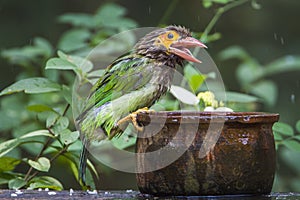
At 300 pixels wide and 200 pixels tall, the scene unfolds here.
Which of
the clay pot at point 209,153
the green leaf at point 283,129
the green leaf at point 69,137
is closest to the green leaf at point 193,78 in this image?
the green leaf at point 283,129

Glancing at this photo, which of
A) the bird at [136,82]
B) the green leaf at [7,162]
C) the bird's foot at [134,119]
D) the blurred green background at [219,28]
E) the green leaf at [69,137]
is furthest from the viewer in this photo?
the blurred green background at [219,28]

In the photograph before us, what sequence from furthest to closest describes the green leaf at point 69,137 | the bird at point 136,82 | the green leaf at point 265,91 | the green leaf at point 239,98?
the green leaf at point 265,91
the green leaf at point 239,98
the green leaf at point 69,137
the bird at point 136,82

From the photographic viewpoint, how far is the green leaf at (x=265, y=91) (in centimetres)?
488

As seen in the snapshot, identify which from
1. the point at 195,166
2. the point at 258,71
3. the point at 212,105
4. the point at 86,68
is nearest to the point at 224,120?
the point at 195,166

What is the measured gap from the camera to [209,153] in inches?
98.3

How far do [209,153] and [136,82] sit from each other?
549 mm

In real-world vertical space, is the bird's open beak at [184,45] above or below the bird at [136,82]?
above

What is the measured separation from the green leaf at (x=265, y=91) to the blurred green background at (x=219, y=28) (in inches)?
36.5

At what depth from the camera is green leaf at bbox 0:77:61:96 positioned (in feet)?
10.9

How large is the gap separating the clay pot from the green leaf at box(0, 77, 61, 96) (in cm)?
91

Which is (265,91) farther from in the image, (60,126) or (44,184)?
(44,184)

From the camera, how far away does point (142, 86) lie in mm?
2910

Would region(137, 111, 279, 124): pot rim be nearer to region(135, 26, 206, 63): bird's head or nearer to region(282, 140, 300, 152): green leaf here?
region(135, 26, 206, 63): bird's head

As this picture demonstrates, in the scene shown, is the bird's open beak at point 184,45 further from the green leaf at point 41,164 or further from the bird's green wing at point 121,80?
the green leaf at point 41,164
